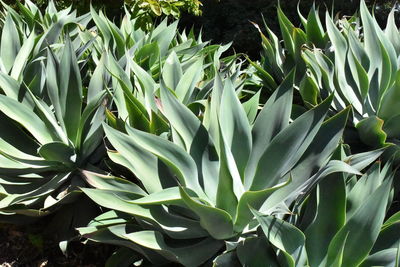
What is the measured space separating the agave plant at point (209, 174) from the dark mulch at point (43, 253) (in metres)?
0.49

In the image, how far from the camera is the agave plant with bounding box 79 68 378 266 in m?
1.78

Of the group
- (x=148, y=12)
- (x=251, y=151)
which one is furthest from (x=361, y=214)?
(x=148, y=12)

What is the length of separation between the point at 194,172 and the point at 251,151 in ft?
0.82

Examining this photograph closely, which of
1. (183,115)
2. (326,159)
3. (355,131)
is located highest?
(183,115)

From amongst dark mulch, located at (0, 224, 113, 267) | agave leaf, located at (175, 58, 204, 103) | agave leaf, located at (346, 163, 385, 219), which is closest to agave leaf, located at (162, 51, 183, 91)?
agave leaf, located at (175, 58, 204, 103)

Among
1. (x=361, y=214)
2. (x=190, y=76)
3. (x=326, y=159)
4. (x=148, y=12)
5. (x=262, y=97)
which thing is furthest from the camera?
(x=148, y=12)

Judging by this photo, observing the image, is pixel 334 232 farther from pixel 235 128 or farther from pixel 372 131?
pixel 372 131

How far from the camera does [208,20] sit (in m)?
7.89

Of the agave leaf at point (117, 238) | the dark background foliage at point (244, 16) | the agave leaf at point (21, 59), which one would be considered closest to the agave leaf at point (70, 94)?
the agave leaf at point (21, 59)

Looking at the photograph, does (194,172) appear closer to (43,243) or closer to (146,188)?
(146,188)

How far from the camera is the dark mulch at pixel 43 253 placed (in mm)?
2422

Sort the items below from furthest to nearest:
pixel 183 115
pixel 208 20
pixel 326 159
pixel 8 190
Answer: pixel 208 20 → pixel 8 190 → pixel 183 115 → pixel 326 159

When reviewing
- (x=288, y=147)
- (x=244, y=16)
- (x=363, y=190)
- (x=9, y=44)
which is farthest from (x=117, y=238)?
(x=244, y=16)

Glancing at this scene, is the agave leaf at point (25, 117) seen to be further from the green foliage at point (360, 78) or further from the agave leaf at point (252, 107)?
the green foliage at point (360, 78)
